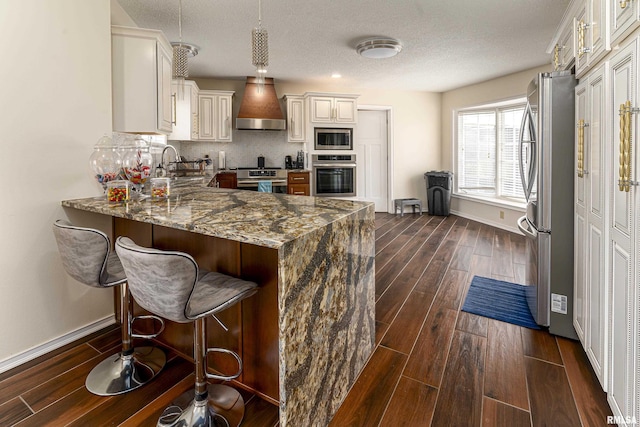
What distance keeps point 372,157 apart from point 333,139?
4.11 ft

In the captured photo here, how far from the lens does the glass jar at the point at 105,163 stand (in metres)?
2.09

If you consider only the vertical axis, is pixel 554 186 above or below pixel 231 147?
below

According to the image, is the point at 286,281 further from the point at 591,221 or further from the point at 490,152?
the point at 490,152

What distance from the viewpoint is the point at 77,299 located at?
2.20 m

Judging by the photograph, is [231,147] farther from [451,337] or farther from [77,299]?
[451,337]

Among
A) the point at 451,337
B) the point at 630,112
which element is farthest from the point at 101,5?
the point at 451,337

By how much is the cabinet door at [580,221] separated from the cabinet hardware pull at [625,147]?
637 millimetres

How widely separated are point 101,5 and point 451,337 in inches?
126

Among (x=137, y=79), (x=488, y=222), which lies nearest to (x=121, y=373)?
(x=137, y=79)

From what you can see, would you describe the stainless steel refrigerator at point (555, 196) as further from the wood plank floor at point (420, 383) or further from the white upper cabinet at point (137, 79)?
the white upper cabinet at point (137, 79)

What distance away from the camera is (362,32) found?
381cm

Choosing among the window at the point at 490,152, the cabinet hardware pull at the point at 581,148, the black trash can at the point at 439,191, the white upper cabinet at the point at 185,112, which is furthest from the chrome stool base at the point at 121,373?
the black trash can at the point at 439,191

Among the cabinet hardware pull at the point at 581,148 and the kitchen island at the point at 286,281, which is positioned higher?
the cabinet hardware pull at the point at 581,148

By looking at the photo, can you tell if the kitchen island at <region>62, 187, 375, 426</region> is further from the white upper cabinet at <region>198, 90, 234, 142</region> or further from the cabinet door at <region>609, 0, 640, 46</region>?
the white upper cabinet at <region>198, 90, 234, 142</region>
